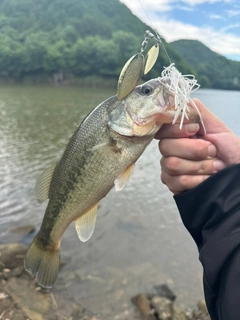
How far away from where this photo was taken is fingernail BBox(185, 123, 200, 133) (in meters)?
2.09

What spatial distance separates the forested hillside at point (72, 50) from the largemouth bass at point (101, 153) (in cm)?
5537

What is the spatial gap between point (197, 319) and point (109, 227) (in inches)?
140

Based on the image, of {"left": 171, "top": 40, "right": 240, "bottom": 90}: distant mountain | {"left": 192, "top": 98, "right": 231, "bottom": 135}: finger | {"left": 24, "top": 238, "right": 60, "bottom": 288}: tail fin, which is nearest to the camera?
{"left": 192, "top": 98, "right": 231, "bottom": 135}: finger

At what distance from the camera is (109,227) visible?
28.2 ft

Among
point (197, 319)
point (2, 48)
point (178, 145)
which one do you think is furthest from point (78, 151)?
point (2, 48)

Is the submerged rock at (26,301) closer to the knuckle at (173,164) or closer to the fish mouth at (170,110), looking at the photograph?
the knuckle at (173,164)

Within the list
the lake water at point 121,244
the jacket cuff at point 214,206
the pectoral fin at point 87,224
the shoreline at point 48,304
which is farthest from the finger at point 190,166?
the lake water at point 121,244

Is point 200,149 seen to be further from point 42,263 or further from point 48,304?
point 48,304

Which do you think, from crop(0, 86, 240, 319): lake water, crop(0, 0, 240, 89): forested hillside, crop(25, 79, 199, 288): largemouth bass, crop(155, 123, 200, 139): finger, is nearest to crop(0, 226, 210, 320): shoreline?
crop(0, 86, 240, 319): lake water

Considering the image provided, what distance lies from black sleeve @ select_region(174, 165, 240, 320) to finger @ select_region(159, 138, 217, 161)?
0.16 metres

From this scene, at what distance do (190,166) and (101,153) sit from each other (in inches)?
26.0

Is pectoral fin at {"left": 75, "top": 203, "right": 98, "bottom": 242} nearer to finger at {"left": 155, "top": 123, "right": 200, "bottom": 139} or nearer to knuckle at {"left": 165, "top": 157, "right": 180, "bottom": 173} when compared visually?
knuckle at {"left": 165, "top": 157, "right": 180, "bottom": 173}

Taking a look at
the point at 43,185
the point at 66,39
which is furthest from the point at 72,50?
the point at 43,185

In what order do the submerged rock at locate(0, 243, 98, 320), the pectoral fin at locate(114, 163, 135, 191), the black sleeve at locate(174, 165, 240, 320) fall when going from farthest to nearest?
the submerged rock at locate(0, 243, 98, 320) → the pectoral fin at locate(114, 163, 135, 191) → the black sleeve at locate(174, 165, 240, 320)
